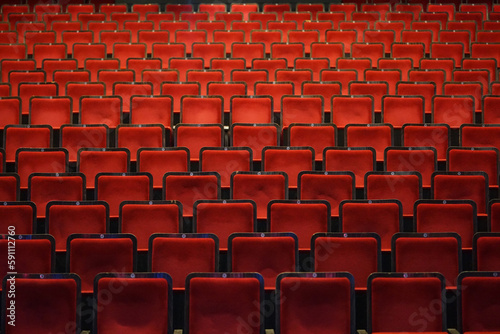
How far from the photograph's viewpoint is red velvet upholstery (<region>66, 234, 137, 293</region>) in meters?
0.94

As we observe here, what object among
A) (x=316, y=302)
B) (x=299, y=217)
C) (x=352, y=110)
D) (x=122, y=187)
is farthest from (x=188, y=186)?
(x=352, y=110)

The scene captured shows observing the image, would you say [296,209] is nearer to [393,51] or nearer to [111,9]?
[393,51]

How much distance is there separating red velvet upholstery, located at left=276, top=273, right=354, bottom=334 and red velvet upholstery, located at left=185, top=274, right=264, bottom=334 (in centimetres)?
3

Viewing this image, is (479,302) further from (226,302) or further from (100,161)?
(100,161)

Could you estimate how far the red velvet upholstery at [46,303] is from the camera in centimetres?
80

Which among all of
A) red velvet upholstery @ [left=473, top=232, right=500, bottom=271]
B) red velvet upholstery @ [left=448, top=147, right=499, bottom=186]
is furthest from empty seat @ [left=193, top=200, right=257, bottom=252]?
red velvet upholstery @ [left=448, top=147, right=499, bottom=186]

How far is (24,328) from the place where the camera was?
808 millimetres

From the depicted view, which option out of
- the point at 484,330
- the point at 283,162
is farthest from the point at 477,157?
the point at 484,330

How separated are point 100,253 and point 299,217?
1.08 ft

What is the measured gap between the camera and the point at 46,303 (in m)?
0.81

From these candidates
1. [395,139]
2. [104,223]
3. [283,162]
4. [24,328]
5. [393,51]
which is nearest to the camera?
[24,328]

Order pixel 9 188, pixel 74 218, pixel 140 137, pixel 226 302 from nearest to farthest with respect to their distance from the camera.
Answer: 1. pixel 226 302
2. pixel 74 218
3. pixel 9 188
4. pixel 140 137

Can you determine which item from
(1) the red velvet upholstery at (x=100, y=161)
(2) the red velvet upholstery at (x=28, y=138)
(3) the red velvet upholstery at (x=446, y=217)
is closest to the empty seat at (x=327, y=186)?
(3) the red velvet upholstery at (x=446, y=217)

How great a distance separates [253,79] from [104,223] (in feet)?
2.64
